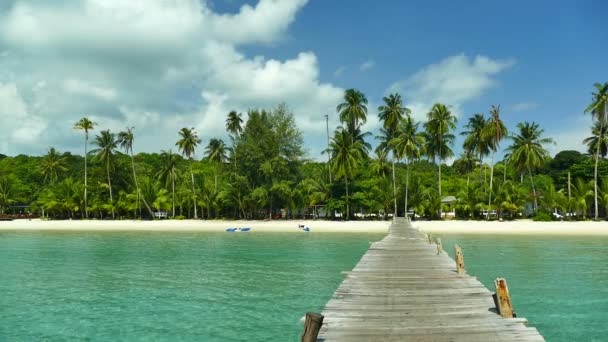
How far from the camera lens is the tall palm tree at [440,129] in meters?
56.0

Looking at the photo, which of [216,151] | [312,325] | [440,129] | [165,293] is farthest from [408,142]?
[312,325]

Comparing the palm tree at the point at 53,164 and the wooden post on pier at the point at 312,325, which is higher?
the palm tree at the point at 53,164

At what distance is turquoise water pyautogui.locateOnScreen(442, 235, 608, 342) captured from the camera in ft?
34.9

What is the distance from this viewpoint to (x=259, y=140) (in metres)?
57.1

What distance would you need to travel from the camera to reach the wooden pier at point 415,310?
6785mm

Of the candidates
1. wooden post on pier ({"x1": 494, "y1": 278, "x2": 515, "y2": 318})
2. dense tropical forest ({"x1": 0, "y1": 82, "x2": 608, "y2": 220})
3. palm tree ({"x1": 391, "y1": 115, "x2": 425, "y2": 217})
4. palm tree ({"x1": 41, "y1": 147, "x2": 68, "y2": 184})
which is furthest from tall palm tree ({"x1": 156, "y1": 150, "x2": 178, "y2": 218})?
wooden post on pier ({"x1": 494, "y1": 278, "x2": 515, "y2": 318})

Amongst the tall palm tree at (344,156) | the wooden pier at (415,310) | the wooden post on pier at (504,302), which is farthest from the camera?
the tall palm tree at (344,156)

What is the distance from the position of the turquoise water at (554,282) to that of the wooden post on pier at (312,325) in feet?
21.6

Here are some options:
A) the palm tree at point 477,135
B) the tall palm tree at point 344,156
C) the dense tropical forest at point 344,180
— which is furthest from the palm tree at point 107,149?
the palm tree at point 477,135

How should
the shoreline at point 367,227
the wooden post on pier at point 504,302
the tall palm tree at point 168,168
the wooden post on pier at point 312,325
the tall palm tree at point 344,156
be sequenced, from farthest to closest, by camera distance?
the tall palm tree at point 168,168 < the tall palm tree at point 344,156 < the shoreline at point 367,227 < the wooden post on pier at point 504,302 < the wooden post on pier at point 312,325

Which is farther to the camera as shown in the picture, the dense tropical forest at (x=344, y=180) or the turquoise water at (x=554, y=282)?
the dense tropical forest at (x=344, y=180)

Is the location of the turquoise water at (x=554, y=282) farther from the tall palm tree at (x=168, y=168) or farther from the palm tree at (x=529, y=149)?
the tall palm tree at (x=168, y=168)

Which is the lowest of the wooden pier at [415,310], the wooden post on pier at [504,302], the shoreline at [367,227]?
the shoreline at [367,227]

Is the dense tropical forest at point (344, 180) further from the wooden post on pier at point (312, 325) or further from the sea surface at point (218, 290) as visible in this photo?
the wooden post on pier at point (312, 325)
